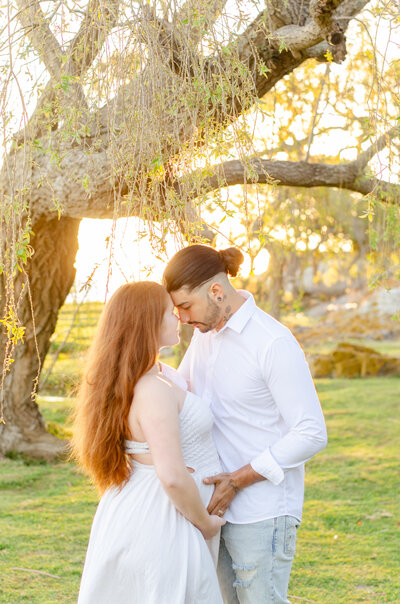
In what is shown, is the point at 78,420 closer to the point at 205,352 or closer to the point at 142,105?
the point at 205,352

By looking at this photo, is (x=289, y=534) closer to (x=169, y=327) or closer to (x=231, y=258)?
(x=169, y=327)

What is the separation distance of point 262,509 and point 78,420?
65 centimetres

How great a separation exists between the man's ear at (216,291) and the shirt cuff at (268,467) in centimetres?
52

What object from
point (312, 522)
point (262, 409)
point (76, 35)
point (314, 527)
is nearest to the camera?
point (262, 409)

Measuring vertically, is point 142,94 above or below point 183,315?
above

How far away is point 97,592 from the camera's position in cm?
218

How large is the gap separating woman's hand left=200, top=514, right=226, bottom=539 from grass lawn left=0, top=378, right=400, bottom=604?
1.93m

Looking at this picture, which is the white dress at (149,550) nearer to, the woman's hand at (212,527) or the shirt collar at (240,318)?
the woman's hand at (212,527)

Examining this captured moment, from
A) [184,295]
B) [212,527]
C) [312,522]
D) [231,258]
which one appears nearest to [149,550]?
[212,527]

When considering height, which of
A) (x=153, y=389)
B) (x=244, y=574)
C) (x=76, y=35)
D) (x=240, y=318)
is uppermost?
(x=76, y=35)

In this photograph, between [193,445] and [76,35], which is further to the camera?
[76,35]

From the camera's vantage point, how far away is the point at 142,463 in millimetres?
2221

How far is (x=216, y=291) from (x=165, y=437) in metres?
0.55

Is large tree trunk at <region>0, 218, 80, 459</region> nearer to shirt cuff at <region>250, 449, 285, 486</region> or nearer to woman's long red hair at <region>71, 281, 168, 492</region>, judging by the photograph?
woman's long red hair at <region>71, 281, 168, 492</region>
